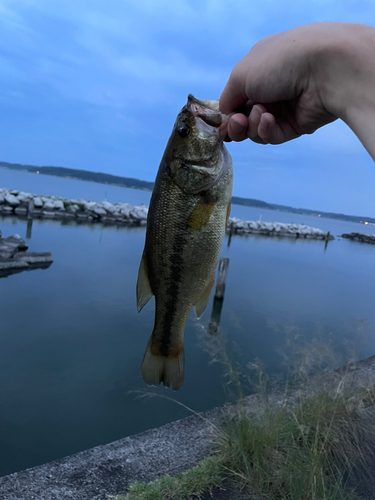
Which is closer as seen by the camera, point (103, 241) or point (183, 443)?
point (183, 443)

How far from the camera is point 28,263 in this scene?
13680mm

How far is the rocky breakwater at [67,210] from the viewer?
26.6 metres

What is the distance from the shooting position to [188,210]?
1.75 m

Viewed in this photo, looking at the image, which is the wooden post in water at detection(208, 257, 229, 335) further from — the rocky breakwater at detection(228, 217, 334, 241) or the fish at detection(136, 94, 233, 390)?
the rocky breakwater at detection(228, 217, 334, 241)

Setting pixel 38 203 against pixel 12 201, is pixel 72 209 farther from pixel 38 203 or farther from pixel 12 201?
pixel 12 201

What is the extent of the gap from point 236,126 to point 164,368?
1340 millimetres

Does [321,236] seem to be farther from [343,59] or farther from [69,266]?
[343,59]

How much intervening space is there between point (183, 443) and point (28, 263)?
11304 mm

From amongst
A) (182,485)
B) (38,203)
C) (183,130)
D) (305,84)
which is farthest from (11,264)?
(38,203)

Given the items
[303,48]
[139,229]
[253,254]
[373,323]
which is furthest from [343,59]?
[139,229]

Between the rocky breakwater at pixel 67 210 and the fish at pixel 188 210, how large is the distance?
25.9m

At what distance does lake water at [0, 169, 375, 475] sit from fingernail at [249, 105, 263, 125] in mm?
4390

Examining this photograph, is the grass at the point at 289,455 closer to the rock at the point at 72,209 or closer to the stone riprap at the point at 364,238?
the rock at the point at 72,209

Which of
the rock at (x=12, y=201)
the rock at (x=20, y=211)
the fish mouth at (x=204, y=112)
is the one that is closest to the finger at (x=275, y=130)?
the fish mouth at (x=204, y=112)
